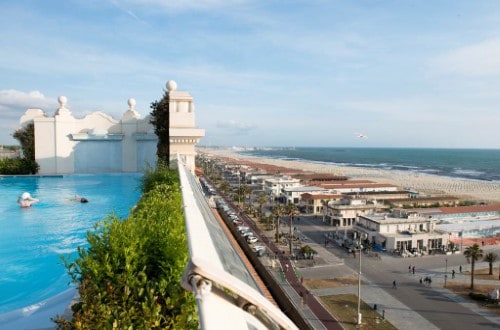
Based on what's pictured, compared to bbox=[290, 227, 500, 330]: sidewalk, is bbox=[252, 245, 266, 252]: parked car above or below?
above

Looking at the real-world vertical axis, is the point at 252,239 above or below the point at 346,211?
below

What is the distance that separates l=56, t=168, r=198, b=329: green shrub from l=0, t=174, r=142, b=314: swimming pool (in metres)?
1.52

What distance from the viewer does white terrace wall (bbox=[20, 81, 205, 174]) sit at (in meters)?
31.1

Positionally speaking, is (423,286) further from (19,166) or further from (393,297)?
(19,166)

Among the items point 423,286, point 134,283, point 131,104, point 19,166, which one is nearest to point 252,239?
point 423,286

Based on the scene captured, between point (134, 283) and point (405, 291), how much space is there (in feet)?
74.1

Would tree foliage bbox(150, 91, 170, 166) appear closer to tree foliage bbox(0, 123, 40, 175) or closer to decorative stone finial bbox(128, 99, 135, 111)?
decorative stone finial bbox(128, 99, 135, 111)

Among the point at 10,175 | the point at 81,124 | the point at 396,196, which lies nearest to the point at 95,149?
the point at 81,124

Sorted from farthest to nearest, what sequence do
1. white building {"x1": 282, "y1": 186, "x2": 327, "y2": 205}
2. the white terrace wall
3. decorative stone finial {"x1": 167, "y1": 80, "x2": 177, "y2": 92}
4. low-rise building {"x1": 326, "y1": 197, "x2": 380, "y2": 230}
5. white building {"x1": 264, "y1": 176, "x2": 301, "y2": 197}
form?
white building {"x1": 264, "y1": 176, "x2": 301, "y2": 197}, white building {"x1": 282, "y1": 186, "x2": 327, "y2": 205}, low-rise building {"x1": 326, "y1": 197, "x2": 380, "y2": 230}, the white terrace wall, decorative stone finial {"x1": 167, "y1": 80, "x2": 177, "y2": 92}

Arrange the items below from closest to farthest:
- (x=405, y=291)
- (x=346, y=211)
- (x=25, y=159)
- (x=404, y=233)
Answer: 1. (x=405, y=291)
2. (x=404, y=233)
3. (x=25, y=159)
4. (x=346, y=211)

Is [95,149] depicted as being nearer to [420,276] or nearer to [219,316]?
[420,276]

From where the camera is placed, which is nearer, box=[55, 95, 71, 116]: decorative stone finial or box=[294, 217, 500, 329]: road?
box=[294, 217, 500, 329]: road

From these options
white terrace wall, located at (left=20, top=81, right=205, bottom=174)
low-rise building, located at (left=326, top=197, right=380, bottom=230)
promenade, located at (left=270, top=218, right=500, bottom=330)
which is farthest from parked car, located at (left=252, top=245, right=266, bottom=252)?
low-rise building, located at (left=326, top=197, right=380, bottom=230)

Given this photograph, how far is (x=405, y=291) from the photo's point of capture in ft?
74.6
